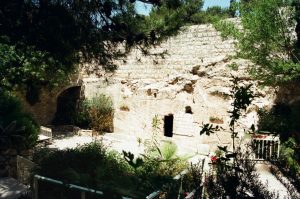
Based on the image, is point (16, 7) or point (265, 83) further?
point (265, 83)

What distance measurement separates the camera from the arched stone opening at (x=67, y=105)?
16250 millimetres

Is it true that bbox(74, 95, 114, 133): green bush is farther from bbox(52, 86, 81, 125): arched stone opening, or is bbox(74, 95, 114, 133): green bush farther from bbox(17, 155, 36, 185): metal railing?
bbox(17, 155, 36, 185): metal railing

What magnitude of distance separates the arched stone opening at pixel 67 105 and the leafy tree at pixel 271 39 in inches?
356

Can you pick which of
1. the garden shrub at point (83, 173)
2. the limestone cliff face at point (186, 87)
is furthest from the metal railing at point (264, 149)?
the limestone cliff face at point (186, 87)

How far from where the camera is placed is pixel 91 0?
16.4 feet

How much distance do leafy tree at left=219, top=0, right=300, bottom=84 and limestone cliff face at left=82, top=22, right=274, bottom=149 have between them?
1661 mm

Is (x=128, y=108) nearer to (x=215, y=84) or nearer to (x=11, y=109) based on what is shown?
(x=215, y=84)

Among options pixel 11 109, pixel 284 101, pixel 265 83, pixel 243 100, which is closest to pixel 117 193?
pixel 243 100

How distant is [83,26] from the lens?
5.11 metres

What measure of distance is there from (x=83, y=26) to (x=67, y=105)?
38.5ft

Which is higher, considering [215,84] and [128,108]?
[215,84]

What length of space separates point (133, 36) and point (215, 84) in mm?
7490

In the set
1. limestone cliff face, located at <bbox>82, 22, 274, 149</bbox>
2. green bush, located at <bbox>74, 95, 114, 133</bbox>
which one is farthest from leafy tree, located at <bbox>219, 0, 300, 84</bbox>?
green bush, located at <bbox>74, 95, 114, 133</bbox>

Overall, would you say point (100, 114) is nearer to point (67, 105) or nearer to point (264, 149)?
point (67, 105)
